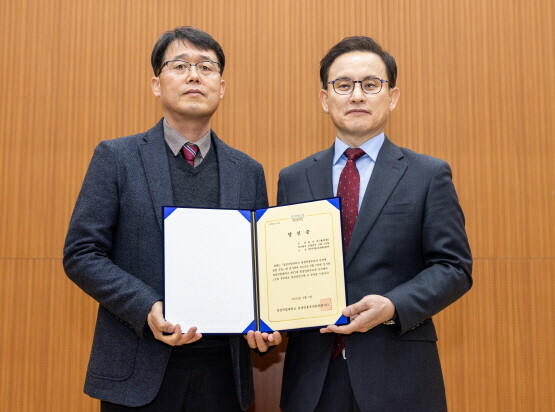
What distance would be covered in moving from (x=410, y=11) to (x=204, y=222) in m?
1.53

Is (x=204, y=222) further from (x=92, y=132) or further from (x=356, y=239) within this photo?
(x=92, y=132)

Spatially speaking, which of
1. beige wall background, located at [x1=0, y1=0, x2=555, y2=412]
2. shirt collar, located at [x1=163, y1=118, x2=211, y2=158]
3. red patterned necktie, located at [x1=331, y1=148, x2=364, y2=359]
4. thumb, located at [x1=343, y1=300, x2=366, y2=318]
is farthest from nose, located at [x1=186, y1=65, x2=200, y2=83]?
thumb, located at [x1=343, y1=300, x2=366, y2=318]

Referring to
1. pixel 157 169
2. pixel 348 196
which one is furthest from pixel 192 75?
pixel 348 196

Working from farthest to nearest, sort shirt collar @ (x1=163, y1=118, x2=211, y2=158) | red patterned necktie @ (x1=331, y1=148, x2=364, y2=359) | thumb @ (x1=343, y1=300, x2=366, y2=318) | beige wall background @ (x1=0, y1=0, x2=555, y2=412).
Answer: beige wall background @ (x1=0, y1=0, x2=555, y2=412), shirt collar @ (x1=163, y1=118, x2=211, y2=158), red patterned necktie @ (x1=331, y1=148, x2=364, y2=359), thumb @ (x1=343, y1=300, x2=366, y2=318)

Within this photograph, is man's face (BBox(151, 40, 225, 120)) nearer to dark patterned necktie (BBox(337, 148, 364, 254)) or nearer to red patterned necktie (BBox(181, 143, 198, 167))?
red patterned necktie (BBox(181, 143, 198, 167))

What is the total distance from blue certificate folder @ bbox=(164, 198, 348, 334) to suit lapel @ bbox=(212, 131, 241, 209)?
15 cm

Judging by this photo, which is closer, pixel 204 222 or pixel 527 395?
pixel 204 222

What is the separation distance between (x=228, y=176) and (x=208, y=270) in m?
0.34

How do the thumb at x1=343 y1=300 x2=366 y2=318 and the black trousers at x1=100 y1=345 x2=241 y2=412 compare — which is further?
the black trousers at x1=100 y1=345 x2=241 y2=412

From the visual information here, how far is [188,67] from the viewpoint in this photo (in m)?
1.78

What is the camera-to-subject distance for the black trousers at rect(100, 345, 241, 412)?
5.06 ft

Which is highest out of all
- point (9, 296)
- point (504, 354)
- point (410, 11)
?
point (410, 11)

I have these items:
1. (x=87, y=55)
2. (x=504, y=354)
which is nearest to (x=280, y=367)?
(x=504, y=354)

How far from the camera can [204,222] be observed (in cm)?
151
